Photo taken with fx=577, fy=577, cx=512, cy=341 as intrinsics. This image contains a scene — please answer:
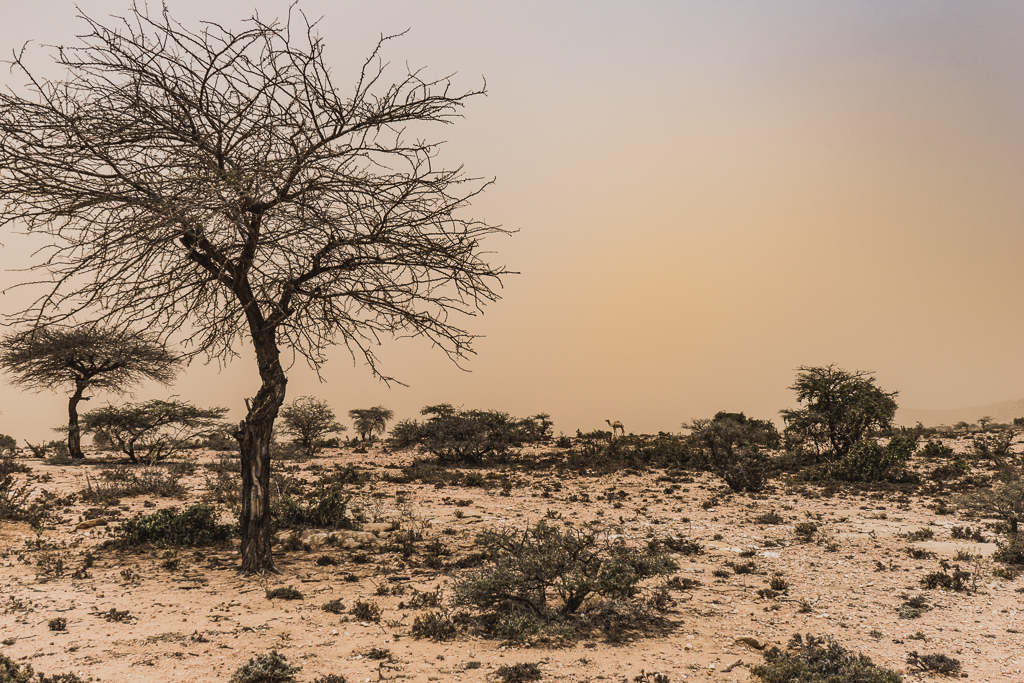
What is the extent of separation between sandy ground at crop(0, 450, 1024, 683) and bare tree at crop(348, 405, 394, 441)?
29871 mm

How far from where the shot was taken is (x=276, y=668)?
5684 millimetres

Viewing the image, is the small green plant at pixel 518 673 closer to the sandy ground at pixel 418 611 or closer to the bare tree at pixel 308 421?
the sandy ground at pixel 418 611

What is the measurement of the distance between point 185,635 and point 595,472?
59.5 ft

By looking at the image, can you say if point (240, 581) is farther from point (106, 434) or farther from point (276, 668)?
point (106, 434)

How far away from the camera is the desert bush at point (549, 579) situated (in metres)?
7.58

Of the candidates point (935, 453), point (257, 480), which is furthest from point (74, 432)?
point (935, 453)

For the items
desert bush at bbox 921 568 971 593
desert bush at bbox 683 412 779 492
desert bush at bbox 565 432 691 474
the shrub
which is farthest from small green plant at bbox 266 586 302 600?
desert bush at bbox 565 432 691 474

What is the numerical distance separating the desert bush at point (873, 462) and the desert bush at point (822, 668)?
1661 centimetres

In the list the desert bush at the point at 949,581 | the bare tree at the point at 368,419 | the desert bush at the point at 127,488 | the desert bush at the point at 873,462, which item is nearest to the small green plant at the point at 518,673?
the desert bush at the point at 949,581

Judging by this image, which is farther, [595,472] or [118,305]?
[595,472]

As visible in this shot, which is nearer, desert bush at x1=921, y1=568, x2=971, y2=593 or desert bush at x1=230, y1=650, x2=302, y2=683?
desert bush at x1=230, y1=650, x2=302, y2=683

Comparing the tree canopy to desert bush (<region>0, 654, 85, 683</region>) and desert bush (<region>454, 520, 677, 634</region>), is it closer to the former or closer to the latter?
desert bush (<region>454, 520, 677, 634</region>)

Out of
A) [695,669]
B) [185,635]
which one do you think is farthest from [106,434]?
[695,669]

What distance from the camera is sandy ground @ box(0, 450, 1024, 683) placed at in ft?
19.9
